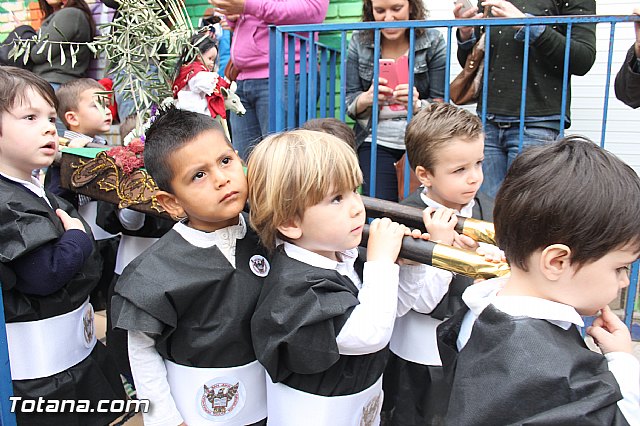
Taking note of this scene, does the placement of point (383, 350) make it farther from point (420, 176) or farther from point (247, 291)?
point (420, 176)

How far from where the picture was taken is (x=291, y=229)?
153 cm

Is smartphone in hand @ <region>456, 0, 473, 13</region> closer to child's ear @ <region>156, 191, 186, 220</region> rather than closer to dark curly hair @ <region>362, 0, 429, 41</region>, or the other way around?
dark curly hair @ <region>362, 0, 429, 41</region>

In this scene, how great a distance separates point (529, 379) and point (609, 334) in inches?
9.6

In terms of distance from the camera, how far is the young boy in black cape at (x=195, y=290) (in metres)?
1.56

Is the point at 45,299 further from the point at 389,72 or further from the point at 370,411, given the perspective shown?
the point at 389,72

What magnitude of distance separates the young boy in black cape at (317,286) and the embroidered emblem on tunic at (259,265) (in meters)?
0.11

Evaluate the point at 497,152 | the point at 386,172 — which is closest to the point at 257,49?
the point at 386,172

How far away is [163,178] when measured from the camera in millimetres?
1636

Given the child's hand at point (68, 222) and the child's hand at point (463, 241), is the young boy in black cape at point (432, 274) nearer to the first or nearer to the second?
the child's hand at point (463, 241)

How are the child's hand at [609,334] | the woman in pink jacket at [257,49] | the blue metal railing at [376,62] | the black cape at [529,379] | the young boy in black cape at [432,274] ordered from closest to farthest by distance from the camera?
1. the black cape at [529,379]
2. the child's hand at [609,334]
3. the young boy in black cape at [432,274]
4. the blue metal railing at [376,62]
5. the woman in pink jacket at [257,49]

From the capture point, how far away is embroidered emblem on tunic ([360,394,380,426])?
63.6 inches

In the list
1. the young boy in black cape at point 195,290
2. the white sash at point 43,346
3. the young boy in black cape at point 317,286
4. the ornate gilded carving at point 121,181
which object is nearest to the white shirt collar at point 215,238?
the young boy in black cape at point 195,290

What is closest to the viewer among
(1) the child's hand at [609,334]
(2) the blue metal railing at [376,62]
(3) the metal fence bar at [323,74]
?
(1) the child's hand at [609,334]

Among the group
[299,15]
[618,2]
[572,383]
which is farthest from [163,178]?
[618,2]
